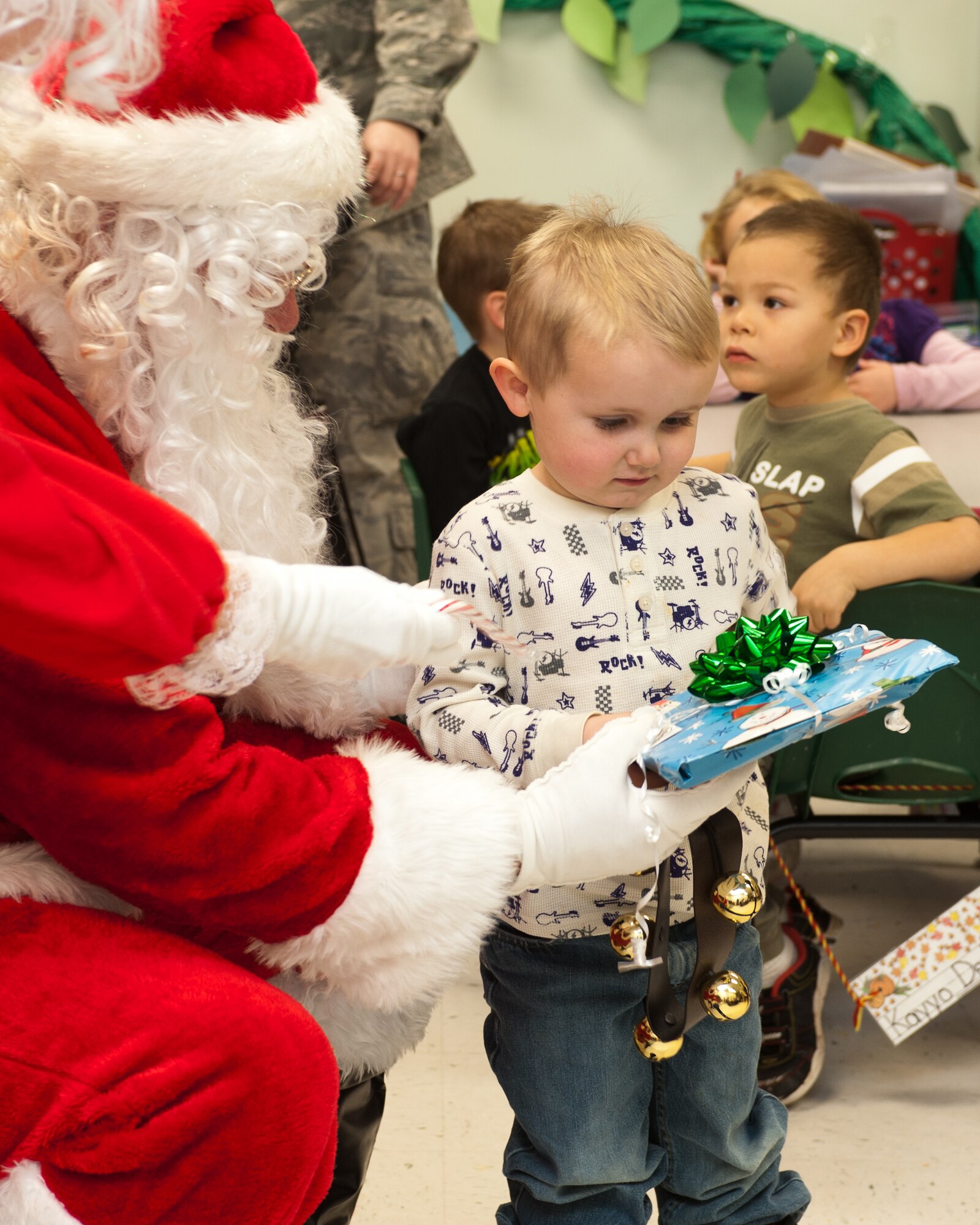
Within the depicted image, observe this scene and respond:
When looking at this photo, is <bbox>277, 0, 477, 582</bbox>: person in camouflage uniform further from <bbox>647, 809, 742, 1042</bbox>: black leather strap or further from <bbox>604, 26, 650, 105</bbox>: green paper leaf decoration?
<bbox>647, 809, 742, 1042</bbox>: black leather strap

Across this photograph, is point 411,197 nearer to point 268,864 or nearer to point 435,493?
point 435,493

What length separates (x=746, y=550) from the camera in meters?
1.03

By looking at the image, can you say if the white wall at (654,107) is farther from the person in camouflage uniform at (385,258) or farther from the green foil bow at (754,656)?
the green foil bow at (754,656)

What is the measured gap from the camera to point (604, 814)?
0.82 metres

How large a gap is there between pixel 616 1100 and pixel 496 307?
1294 millimetres

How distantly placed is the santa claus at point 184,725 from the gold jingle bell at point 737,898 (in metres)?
0.10

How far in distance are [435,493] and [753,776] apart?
90cm

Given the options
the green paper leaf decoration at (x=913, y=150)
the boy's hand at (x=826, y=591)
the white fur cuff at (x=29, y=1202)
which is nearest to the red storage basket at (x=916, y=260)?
the green paper leaf decoration at (x=913, y=150)

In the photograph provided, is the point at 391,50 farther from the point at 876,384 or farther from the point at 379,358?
the point at 876,384

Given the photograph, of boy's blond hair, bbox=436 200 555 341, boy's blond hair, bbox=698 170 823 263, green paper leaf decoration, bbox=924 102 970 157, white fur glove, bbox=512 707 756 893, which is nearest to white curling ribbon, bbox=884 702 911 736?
white fur glove, bbox=512 707 756 893

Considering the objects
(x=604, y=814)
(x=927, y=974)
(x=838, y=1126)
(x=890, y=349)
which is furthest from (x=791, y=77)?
(x=604, y=814)

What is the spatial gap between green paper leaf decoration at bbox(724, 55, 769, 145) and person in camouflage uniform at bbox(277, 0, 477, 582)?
1312 mm

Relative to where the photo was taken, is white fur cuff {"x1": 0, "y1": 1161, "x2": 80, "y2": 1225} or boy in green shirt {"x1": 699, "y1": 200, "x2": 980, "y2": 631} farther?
boy in green shirt {"x1": 699, "y1": 200, "x2": 980, "y2": 631}

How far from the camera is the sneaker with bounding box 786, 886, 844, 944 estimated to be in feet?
5.14
